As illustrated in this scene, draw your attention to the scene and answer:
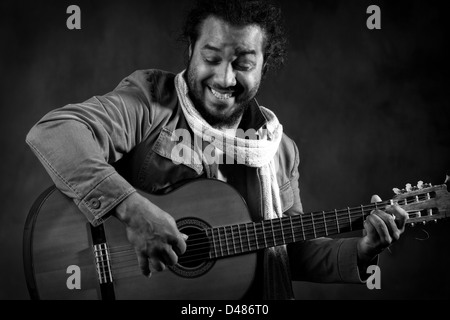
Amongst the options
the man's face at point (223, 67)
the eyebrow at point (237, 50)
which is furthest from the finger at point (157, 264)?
the eyebrow at point (237, 50)

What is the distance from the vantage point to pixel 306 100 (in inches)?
107

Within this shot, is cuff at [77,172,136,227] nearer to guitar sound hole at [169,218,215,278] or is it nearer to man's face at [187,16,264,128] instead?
guitar sound hole at [169,218,215,278]

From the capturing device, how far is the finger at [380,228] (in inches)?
71.9

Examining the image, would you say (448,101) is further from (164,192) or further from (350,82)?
(164,192)

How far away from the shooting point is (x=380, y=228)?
6.00 ft

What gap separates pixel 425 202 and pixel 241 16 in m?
0.85

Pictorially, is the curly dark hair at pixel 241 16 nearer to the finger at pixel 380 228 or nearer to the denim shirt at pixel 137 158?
the denim shirt at pixel 137 158

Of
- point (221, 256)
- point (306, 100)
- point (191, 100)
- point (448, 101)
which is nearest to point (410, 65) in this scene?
point (448, 101)

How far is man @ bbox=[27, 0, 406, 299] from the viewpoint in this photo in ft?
5.39

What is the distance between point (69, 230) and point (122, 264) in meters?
0.18

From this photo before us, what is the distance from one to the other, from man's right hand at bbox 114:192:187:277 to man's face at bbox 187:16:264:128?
0.51m

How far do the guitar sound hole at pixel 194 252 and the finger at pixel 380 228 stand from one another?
52 cm
